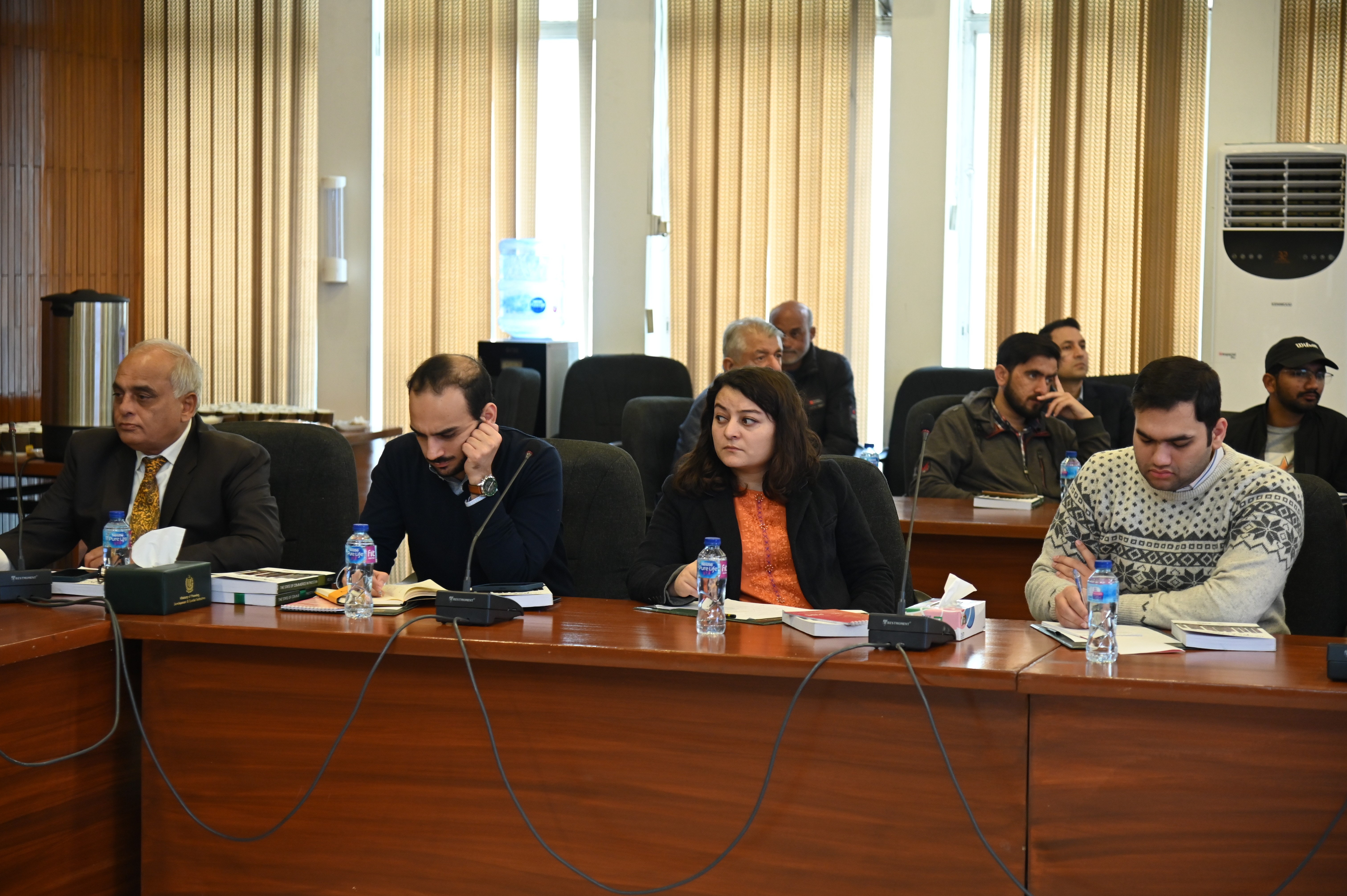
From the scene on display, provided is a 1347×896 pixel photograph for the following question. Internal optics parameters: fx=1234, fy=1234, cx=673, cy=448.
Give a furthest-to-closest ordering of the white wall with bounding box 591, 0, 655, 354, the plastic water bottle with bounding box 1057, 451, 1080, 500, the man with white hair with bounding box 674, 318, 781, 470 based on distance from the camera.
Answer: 1. the white wall with bounding box 591, 0, 655, 354
2. the man with white hair with bounding box 674, 318, 781, 470
3. the plastic water bottle with bounding box 1057, 451, 1080, 500

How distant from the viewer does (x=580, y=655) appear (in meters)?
1.98

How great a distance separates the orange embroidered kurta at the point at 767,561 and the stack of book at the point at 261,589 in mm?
876

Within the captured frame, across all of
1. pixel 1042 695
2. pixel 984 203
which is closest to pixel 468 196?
pixel 984 203

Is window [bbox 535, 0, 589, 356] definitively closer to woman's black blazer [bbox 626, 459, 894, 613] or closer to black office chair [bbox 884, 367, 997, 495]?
black office chair [bbox 884, 367, 997, 495]

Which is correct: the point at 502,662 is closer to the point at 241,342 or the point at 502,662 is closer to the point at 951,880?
the point at 951,880

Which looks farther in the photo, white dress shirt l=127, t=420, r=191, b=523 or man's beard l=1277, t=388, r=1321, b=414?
man's beard l=1277, t=388, r=1321, b=414

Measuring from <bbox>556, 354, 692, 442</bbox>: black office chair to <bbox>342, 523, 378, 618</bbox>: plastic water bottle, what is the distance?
3.21 meters

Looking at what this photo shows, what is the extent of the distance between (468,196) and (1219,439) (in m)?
4.59

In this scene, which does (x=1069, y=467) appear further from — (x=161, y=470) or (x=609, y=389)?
(x=161, y=470)

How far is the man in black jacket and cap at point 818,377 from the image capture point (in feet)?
16.9

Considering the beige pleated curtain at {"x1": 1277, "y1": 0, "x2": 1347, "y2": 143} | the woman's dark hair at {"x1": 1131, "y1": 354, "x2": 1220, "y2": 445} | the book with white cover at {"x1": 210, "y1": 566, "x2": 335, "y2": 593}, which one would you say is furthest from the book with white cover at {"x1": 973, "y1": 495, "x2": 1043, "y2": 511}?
the beige pleated curtain at {"x1": 1277, "y1": 0, "x2": 1347, "y2": 143}

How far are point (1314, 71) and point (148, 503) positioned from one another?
5.16 metres

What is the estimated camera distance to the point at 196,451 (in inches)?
113

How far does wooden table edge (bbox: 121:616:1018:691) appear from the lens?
1.84 metres
